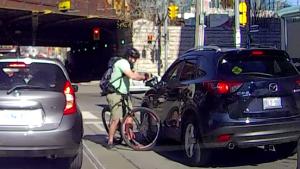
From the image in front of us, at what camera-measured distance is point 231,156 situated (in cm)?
946

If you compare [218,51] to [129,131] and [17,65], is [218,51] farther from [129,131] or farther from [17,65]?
[17,65]

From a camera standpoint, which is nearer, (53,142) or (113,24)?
(53,142)

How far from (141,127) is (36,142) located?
3.59m

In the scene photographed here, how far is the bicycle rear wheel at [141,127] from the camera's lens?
10164 millimetres

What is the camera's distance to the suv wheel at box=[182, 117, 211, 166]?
8453mm

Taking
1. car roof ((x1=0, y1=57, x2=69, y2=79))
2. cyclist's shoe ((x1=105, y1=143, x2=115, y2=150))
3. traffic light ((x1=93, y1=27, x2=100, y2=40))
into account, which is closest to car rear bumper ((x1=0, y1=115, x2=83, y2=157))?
car roof ((x1=0, y1=57, x2=69, y2=79))

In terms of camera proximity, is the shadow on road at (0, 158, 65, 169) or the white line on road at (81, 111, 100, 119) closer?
the shadow on road at (0, 158, 65, 169)

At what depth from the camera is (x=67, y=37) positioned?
64.9 metres

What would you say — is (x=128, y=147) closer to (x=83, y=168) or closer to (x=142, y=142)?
(x=142, y=142)

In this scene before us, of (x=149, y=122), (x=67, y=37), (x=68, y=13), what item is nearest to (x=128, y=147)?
(x=149, y=122)

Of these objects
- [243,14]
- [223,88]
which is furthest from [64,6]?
[223,88]

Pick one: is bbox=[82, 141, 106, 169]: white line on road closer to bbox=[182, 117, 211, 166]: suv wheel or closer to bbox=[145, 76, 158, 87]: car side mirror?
bbox=[182, 117, 211, 166]: suv wheel

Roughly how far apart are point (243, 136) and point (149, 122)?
2850 millimetres

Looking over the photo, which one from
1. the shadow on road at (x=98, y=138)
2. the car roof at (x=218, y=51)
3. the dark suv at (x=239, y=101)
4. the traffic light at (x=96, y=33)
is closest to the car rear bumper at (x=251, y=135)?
the dark suv at (x=239, y=101)
